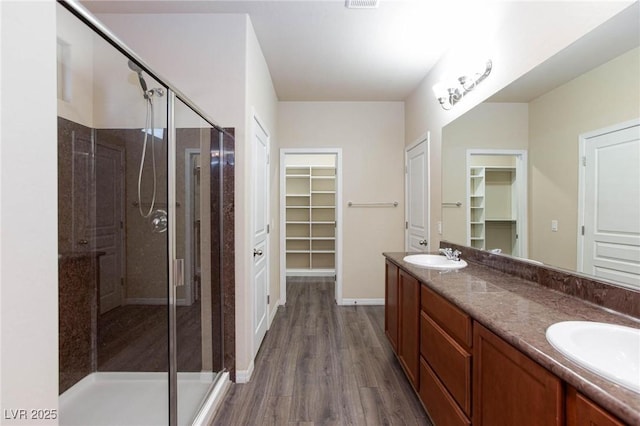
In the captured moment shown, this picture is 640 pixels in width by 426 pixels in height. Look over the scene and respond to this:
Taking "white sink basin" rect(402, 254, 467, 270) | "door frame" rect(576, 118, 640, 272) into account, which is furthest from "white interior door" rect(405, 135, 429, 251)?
"door frame" rect(576, 118, 640, 272)

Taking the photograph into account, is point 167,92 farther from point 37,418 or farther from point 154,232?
point 37,418

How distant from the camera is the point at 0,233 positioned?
0.53 m

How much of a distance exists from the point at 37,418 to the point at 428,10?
9.11 ft

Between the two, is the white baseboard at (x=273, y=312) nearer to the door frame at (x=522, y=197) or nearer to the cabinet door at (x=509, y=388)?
the cabinet door at (x=509, y=388)

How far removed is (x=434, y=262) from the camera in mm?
2219

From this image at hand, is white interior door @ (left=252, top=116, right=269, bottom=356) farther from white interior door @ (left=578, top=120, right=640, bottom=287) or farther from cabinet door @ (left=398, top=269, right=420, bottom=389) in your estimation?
white interior door @ (left=578, top=120, right=640, bottom=287)

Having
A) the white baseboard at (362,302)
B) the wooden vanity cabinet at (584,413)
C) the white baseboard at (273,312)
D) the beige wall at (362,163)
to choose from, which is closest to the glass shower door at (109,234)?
the white baseboard at (273,312)

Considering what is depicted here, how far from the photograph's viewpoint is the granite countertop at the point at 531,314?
618 mm

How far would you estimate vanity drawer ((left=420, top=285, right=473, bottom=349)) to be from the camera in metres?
1.20

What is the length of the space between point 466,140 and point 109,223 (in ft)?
8.99

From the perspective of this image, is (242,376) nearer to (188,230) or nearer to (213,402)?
(213,402)

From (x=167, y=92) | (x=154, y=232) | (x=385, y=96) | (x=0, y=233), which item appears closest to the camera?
(x=0, y=233)

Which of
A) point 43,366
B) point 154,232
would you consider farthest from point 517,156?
point 154,232

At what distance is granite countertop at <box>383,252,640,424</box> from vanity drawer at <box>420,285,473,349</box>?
0.06 meters
